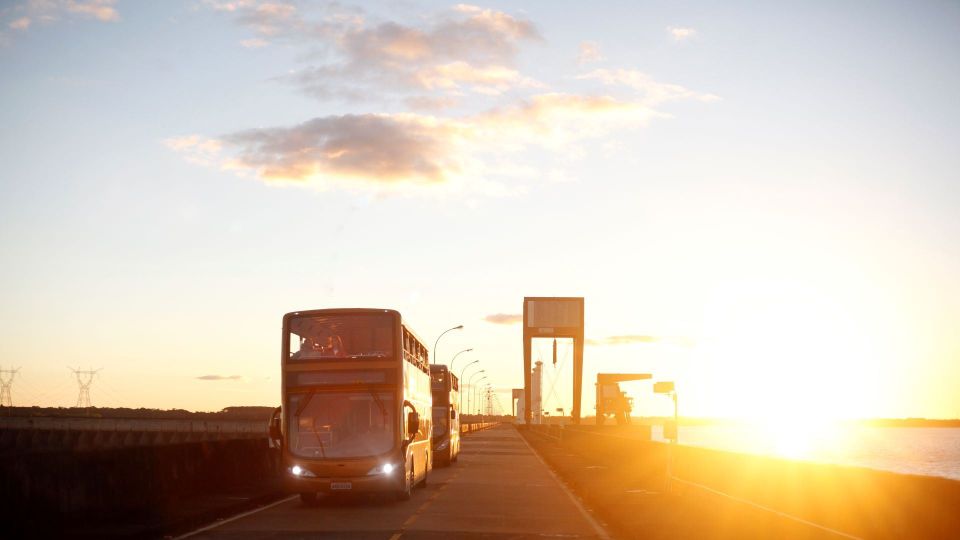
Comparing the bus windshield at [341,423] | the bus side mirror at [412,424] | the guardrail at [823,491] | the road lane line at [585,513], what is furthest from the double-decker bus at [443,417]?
Result: the bus windshield at [341,423]

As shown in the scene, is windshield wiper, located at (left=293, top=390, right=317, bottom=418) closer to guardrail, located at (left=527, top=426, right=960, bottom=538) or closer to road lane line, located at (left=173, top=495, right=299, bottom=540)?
road lane line, located at (left=173, top=495, right=299, bottom=540)

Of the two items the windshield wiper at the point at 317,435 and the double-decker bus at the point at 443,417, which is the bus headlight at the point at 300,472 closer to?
the windshield wiper at the point at 317,435

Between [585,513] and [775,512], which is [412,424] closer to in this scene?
[585,513]

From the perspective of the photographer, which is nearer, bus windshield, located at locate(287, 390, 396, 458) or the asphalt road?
the asphalt road

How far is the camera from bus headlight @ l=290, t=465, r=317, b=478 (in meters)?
24.9

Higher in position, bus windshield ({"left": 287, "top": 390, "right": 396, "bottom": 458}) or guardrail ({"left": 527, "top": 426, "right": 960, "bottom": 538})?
bus windshield ({"left": 287, "top": 390, "right": 396, "bottom": 458})

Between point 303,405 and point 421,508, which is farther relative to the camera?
point 303,405

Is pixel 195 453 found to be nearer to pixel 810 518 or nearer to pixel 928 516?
pixel 810 518

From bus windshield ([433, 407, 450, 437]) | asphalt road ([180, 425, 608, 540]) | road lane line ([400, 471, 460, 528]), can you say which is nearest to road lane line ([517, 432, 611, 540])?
asphalt road ([180, 425, 608, 540])

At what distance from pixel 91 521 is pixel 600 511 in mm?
10815

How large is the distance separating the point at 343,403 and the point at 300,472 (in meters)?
1.87

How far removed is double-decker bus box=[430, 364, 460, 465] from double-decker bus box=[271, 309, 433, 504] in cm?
2212

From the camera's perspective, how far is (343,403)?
83.2 ft

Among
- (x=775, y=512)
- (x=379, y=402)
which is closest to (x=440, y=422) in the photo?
(x=379, y=402)
